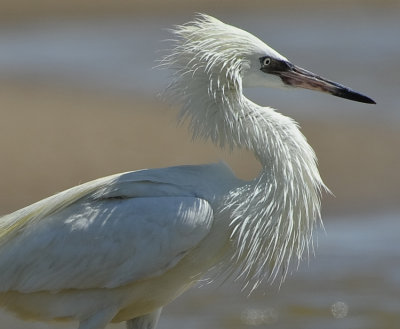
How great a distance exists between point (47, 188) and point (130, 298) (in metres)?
5.75

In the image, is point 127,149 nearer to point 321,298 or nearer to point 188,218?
point 321,298

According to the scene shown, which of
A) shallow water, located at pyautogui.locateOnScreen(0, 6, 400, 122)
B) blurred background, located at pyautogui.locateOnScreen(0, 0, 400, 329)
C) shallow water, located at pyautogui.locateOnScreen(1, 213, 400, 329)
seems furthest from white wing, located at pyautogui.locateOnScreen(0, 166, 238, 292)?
shallow water, located at pyautogui.locateOnScreen(0, 6, 400, 122)

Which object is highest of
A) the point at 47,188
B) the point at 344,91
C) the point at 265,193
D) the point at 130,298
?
the point at 344,91

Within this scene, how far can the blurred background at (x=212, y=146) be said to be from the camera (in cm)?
847

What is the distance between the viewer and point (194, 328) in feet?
25.7

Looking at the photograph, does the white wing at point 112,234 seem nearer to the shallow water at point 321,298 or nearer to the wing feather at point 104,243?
the wing feather at point 104,243

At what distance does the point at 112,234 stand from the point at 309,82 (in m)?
1.33

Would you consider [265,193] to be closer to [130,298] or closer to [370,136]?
[130,298]

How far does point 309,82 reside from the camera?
244 inches

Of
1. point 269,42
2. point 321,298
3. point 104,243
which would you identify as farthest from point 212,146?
point 104,243

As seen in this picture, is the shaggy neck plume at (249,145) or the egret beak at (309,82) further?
the egret beak at (309,82)

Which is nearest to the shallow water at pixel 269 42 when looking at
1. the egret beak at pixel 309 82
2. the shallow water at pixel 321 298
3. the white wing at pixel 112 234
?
the shallow water at pixel 321 298

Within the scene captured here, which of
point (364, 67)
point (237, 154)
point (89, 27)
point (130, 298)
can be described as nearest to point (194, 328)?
point (130, 298)

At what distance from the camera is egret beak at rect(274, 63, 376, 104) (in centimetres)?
617
